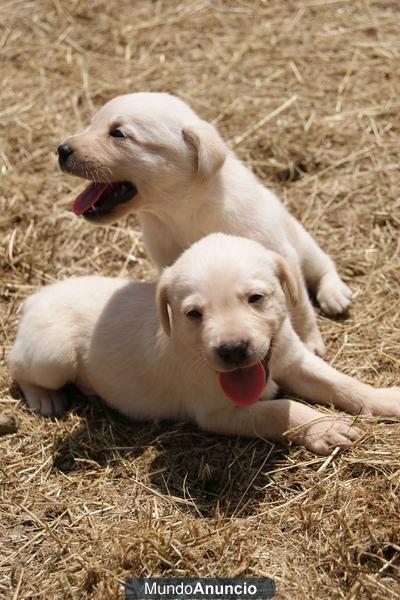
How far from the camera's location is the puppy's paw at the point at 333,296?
6758 millimetres

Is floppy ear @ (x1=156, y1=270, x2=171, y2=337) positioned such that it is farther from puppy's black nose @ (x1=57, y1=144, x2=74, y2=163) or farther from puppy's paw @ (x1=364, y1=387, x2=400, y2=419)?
puppy's paw @ (x1=364, y1=387, x2=400, y2=419)

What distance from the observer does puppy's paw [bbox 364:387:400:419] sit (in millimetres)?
5508

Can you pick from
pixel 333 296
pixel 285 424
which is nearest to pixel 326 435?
pixel 285 424

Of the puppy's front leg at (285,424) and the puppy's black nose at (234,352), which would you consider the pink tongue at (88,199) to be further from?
the puppy's black nose at (234,352)

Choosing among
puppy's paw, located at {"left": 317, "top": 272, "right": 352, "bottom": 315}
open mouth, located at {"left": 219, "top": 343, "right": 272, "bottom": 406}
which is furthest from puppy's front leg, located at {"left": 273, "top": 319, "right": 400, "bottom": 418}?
puppy's paw, located at {"left": 317, "top": 272, "right": 352, "bottom": 315}

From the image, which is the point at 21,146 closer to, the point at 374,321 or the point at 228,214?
the point at 228,214

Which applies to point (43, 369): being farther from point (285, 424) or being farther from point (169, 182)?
point (285, 424)

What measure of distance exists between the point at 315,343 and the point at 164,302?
1584 mm

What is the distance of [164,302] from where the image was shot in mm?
5289

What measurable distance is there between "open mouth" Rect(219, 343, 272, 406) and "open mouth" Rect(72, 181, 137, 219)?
1660mm

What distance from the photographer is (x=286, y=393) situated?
594 cm

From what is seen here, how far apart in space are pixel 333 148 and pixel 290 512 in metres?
4.46

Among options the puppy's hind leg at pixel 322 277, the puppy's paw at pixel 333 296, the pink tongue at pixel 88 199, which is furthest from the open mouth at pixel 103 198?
the puppy's paw at pixel 333 296

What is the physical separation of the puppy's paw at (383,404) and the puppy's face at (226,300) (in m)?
0.88
